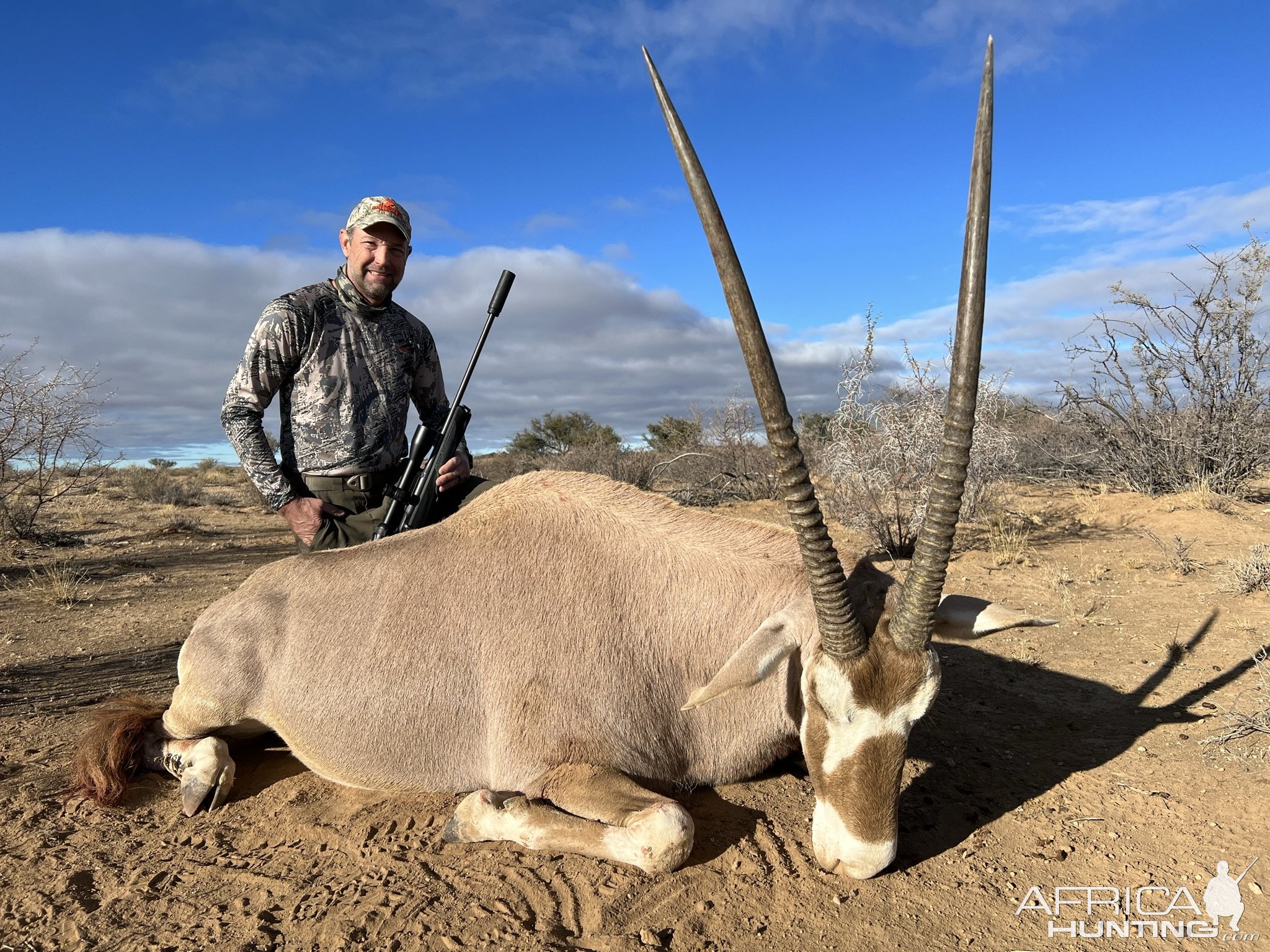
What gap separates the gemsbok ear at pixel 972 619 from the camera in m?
2.97

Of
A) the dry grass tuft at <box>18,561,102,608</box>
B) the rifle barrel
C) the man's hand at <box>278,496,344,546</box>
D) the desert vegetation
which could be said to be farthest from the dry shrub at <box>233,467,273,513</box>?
the rifle barrel

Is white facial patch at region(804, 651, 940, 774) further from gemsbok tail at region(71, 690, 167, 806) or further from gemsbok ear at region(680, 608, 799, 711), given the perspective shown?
gemsbok tail at region(71, 690, 167, 806)

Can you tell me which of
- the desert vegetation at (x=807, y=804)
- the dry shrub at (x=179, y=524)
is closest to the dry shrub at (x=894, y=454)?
the desert vegetation at (x=807, y=804)

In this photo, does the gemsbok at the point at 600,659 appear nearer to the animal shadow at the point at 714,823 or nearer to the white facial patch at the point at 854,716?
the white facial patch at the point at 854,716

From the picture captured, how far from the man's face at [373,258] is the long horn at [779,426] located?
3206mm

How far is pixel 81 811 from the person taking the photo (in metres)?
3.50

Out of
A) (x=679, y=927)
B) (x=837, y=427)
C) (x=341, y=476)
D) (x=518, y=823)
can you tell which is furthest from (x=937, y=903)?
(x=837, y=427)

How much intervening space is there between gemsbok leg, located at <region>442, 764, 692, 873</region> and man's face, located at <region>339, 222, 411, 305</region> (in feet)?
11.8

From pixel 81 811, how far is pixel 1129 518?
1243cm

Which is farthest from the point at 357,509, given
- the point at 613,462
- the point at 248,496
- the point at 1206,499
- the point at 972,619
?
the point at 248,496

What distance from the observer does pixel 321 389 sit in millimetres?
4926

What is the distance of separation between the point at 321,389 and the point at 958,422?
4050 millimetres

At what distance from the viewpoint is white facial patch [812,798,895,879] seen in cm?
268

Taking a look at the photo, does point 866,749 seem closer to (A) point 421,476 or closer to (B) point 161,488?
(A) point 421,476
